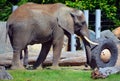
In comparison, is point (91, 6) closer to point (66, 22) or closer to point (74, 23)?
point (74, 23)

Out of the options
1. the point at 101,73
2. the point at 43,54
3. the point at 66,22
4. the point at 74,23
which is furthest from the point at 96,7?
the point at 101,73

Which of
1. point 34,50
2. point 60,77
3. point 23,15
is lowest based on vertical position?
point 34,50

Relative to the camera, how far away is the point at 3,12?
25.6 m

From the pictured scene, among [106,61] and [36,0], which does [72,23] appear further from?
[36,0]

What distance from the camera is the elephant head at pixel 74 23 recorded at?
15055 mm

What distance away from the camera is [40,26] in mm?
14750

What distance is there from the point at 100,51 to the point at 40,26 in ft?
5.91

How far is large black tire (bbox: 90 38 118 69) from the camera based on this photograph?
15367 millimetres

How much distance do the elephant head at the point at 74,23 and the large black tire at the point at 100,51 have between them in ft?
0.55

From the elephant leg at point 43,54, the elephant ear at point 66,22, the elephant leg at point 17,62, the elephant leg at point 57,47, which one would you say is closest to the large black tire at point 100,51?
the elephant ear at point 66,22

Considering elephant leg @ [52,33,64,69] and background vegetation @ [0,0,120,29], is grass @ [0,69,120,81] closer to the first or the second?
elephant leg @ [52,33,64,69]

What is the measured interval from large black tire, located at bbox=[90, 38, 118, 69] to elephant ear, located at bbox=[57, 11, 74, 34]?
0.84 m

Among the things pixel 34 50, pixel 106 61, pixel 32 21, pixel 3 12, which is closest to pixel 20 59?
pixel 32 21

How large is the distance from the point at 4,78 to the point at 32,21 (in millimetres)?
2675
